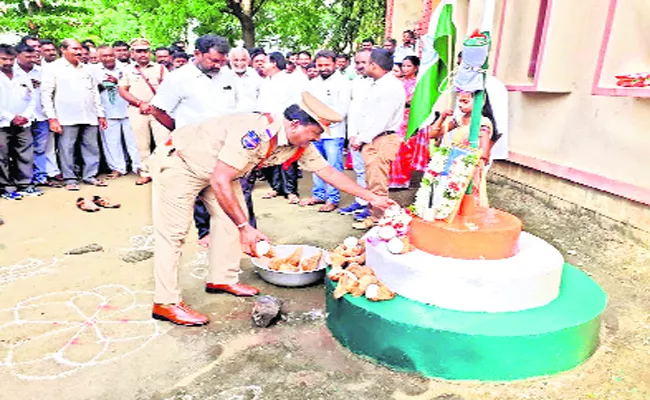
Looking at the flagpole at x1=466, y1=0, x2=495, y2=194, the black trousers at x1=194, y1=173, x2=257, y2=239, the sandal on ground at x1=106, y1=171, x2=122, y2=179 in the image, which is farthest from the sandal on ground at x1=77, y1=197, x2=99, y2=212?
the flagpole at x1=466, y1=0, x2=495, y2=194

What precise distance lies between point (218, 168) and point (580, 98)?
4.29m

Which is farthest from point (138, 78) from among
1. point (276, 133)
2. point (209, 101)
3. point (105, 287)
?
point (276, 133)

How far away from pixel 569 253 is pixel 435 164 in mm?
2425

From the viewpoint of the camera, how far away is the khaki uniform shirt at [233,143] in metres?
3.02

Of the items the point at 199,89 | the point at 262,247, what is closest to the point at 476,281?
the point at 262,247

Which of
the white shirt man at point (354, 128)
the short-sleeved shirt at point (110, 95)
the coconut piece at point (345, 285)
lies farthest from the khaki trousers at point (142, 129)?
the coconut piece at point (345, 285)

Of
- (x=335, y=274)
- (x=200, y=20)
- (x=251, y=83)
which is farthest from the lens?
(x=200, y=20)

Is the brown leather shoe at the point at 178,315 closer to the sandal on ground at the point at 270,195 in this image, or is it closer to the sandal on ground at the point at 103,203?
the sandal on ground at the point at 103,203

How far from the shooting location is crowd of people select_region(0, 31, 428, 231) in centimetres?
531

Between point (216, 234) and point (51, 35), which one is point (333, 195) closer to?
point (216, 234)

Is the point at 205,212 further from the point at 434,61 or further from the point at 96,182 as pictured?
the point at 96,182

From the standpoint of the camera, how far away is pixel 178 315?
343cm

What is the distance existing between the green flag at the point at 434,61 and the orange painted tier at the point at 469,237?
65 cm

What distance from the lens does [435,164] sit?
3277mm
